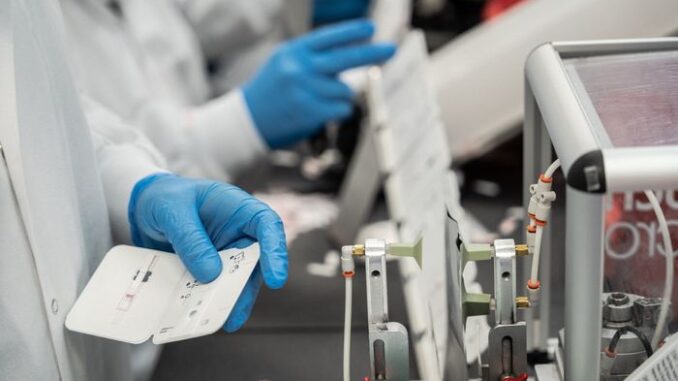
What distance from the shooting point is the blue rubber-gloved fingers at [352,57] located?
1.78m

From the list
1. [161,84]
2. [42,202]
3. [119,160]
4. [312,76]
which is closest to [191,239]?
[42,202]

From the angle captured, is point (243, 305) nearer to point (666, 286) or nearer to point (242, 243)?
point (242, 243)

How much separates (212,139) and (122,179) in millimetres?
745

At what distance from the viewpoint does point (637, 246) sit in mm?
1040

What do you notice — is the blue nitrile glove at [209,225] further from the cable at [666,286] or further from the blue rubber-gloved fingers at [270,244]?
the cable at [666,286]

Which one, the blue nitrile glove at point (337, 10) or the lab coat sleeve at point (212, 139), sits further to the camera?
the blue nitrile glove at point (337, 10)

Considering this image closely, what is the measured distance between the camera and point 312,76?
1.80 metres

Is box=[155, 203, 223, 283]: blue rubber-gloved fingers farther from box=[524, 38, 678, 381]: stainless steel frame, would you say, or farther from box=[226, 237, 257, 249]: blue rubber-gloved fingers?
box=[524, 38, 678, 381]: stainless steel frame

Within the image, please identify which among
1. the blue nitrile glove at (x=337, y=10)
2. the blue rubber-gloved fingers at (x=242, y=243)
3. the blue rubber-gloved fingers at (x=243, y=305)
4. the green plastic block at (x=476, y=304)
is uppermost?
the blue nitrile glove at (x=337, y=10)

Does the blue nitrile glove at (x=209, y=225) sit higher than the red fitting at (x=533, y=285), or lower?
higher

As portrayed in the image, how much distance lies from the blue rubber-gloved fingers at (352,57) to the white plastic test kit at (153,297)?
90 cm

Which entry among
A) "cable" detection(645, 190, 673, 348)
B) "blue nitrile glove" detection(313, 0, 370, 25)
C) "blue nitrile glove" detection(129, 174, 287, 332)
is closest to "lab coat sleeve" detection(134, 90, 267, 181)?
"blue nitrile glove" detection(313, 0, 370, 25)

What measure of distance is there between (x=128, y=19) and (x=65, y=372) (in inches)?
43.3

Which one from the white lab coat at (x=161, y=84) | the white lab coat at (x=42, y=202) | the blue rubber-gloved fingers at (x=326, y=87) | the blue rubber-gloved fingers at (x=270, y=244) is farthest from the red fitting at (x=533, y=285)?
the blue rubber-gloved fingers at (x=326, y=87)
